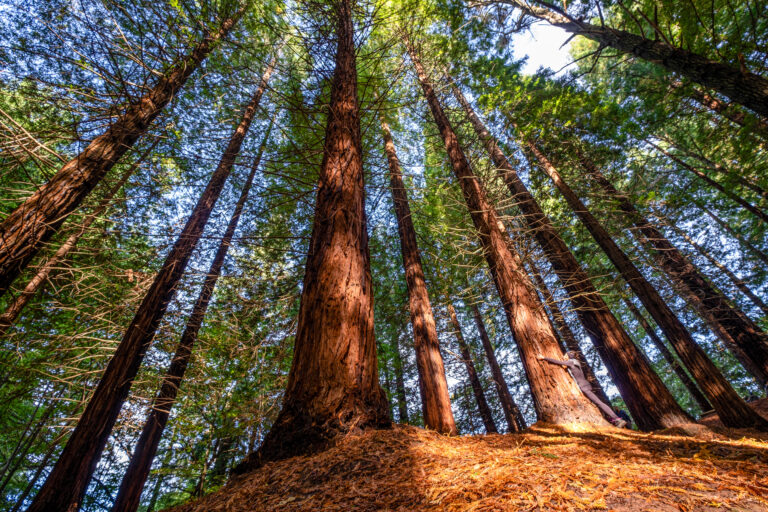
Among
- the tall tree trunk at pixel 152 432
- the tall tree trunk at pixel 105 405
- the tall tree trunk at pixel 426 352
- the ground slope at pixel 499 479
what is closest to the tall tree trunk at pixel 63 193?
the tall tree trunk at pixel 105 405

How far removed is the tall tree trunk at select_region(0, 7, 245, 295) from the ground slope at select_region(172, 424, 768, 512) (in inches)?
118

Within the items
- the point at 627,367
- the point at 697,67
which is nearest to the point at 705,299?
the point at 627,367

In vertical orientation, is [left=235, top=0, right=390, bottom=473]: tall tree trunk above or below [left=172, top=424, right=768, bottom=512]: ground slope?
above

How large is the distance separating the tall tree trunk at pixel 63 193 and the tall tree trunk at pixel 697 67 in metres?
5.96

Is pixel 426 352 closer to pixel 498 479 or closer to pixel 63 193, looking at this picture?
pixel 498 479

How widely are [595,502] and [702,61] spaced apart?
6.19 meters

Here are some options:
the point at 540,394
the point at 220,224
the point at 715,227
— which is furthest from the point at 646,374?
the point at 715,227

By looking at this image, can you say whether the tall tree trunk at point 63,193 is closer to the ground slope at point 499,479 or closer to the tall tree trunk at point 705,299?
the ground slope at point 499,479

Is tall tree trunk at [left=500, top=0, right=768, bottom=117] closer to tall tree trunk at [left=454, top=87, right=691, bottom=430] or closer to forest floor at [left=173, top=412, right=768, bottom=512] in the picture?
tall tree trunk at [left=454, top=87, right=691, bottom=430]

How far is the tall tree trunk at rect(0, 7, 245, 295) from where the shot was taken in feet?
8.61

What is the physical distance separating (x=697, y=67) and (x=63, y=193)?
8.60 metres

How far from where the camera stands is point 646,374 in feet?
15.1

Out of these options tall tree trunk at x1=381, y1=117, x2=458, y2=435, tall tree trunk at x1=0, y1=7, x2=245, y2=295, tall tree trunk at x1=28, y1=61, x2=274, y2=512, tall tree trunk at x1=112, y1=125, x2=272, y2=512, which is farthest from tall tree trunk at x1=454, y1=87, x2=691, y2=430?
tall tree trunk at x1=112, y1=125, x2=272, y2=512

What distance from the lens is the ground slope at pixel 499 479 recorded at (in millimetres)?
1067
